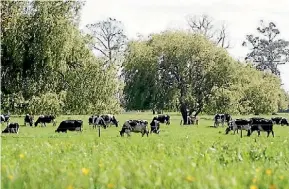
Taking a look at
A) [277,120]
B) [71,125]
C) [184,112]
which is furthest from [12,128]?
[277,120]

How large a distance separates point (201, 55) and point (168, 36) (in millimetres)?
3939

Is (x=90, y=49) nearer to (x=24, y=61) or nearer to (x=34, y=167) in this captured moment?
(x=24, y=61)

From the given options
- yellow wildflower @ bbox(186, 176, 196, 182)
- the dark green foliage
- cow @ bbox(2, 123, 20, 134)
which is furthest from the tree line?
yellow wildflower @ bbox(186, 176, 196, 182)

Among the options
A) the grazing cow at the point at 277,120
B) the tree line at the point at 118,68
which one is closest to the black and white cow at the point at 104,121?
the tree line at the point at 118,68

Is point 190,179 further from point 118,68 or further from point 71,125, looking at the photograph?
point 71,125

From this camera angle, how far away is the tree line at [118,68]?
89.9ft

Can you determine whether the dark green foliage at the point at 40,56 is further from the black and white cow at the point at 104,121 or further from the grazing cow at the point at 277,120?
the grazing cow at the point at 277,120

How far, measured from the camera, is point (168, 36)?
5838cm

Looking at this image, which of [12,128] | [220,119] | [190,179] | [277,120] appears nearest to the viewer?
[190,179]

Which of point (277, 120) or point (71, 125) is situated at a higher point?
point (277, 120)

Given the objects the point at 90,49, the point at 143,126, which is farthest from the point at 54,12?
the point at 143,126

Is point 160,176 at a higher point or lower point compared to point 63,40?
lower

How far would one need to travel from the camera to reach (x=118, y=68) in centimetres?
3403

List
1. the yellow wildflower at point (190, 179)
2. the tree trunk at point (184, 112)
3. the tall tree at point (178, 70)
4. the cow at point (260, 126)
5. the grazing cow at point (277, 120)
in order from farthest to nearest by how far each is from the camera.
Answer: the grazing cow at point (277, 120) → the tree trunk at point (184, 112) → the tall tree at point (178, 70) → the cow at point (260, 126) → the yellow wildflower at point (190, 179)
